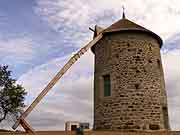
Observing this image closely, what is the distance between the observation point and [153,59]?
19.2 meters

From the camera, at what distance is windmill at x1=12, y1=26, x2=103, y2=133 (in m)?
15.6

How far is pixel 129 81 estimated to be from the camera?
714 inches

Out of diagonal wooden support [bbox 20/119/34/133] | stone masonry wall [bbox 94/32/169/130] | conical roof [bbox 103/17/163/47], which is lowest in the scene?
diagonal wooden support [bbox 20/119/34/133]

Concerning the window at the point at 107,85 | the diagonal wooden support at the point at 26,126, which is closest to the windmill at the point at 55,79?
A: the diagonal wooden support at the point at 26,126

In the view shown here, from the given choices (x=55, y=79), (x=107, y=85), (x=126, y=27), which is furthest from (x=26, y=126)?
(x=126, y=27)

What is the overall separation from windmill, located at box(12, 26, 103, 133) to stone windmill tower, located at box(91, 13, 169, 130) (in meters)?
0.45

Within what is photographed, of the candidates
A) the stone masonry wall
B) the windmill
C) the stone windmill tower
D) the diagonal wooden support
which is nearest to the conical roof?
the stone windmill tower

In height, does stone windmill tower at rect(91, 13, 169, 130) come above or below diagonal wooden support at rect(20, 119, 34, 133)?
above

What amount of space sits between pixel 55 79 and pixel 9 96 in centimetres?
576

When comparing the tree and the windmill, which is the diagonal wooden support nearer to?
the windmill

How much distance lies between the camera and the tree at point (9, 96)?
70.1 feet

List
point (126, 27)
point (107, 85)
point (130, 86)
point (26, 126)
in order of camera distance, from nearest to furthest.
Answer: point (26, 126), point (130, 86), point (107, 85), point (126, 27)

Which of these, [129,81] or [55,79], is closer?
[55,79]

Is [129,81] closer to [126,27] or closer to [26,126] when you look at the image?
[126,27]
